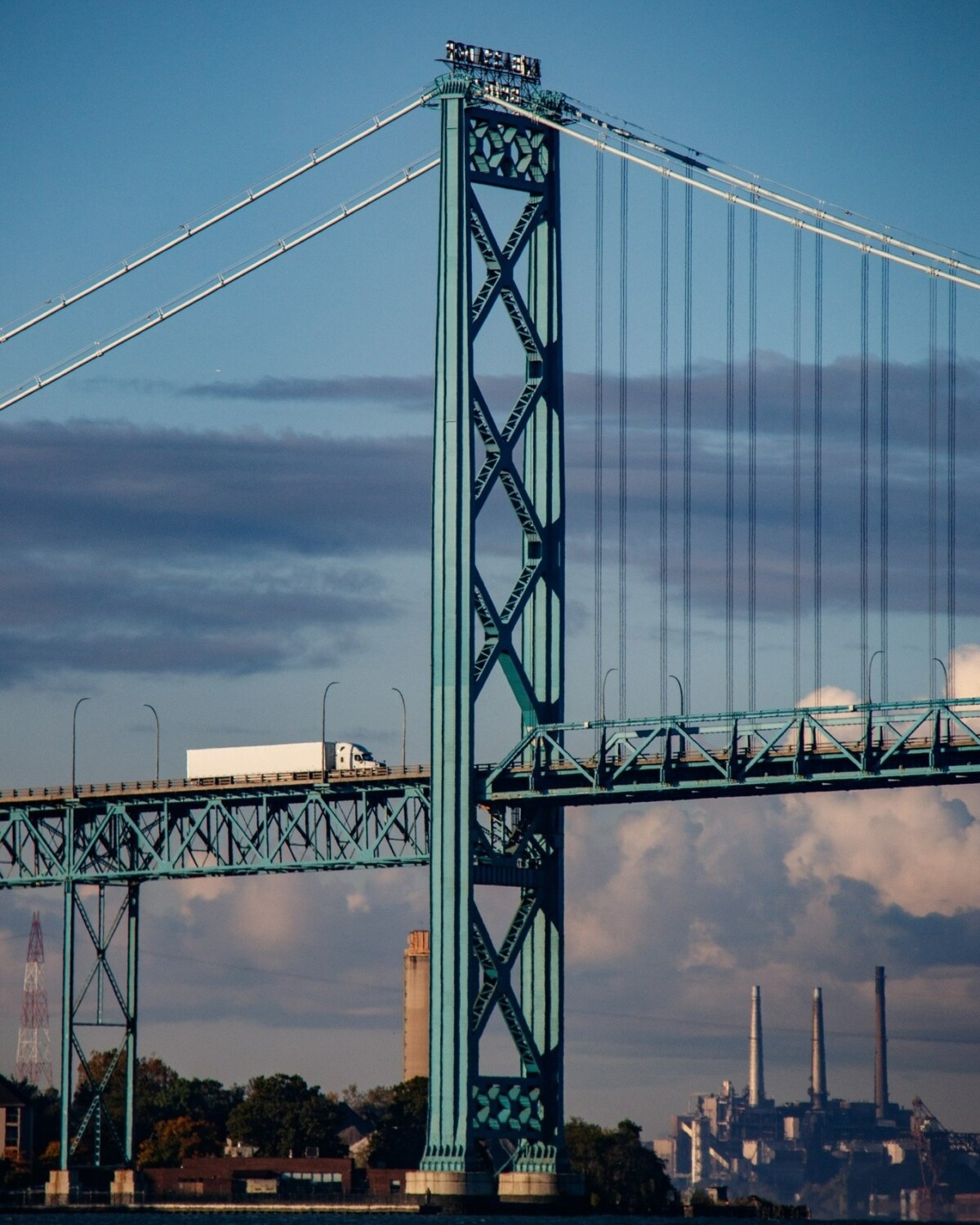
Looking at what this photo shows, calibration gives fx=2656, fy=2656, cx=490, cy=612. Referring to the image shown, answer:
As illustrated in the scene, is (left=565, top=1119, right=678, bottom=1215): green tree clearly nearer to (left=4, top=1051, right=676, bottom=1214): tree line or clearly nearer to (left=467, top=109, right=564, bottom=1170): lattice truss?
(left=4, top=1051, right=676, bottom=1214): tree line

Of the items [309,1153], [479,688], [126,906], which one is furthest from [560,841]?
[309,1153]

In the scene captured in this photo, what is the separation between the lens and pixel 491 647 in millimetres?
96312

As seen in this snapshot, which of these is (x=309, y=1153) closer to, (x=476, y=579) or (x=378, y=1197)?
(x=378, y=1197)

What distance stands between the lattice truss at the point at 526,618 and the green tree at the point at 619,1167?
55423mm

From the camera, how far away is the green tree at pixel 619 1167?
6161 inches

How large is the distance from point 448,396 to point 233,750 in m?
26.7

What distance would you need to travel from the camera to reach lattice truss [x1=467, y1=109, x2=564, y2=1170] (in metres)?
95.6

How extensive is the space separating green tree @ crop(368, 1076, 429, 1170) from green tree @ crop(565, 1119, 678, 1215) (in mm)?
→ 9694

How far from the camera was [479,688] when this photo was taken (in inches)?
3760

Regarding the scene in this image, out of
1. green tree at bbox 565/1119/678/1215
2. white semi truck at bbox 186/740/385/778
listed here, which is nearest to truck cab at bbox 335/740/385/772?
white semi truck at bbox 186/740/385/778

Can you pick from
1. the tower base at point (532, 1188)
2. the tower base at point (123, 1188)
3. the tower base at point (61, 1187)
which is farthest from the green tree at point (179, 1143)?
the tower base at point (532, 1188)

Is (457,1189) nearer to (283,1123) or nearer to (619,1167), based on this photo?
(619,1167)

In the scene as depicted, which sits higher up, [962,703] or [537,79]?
[537,79]

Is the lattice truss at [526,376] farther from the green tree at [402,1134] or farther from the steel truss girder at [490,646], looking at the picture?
the green tree at [402,1134]
